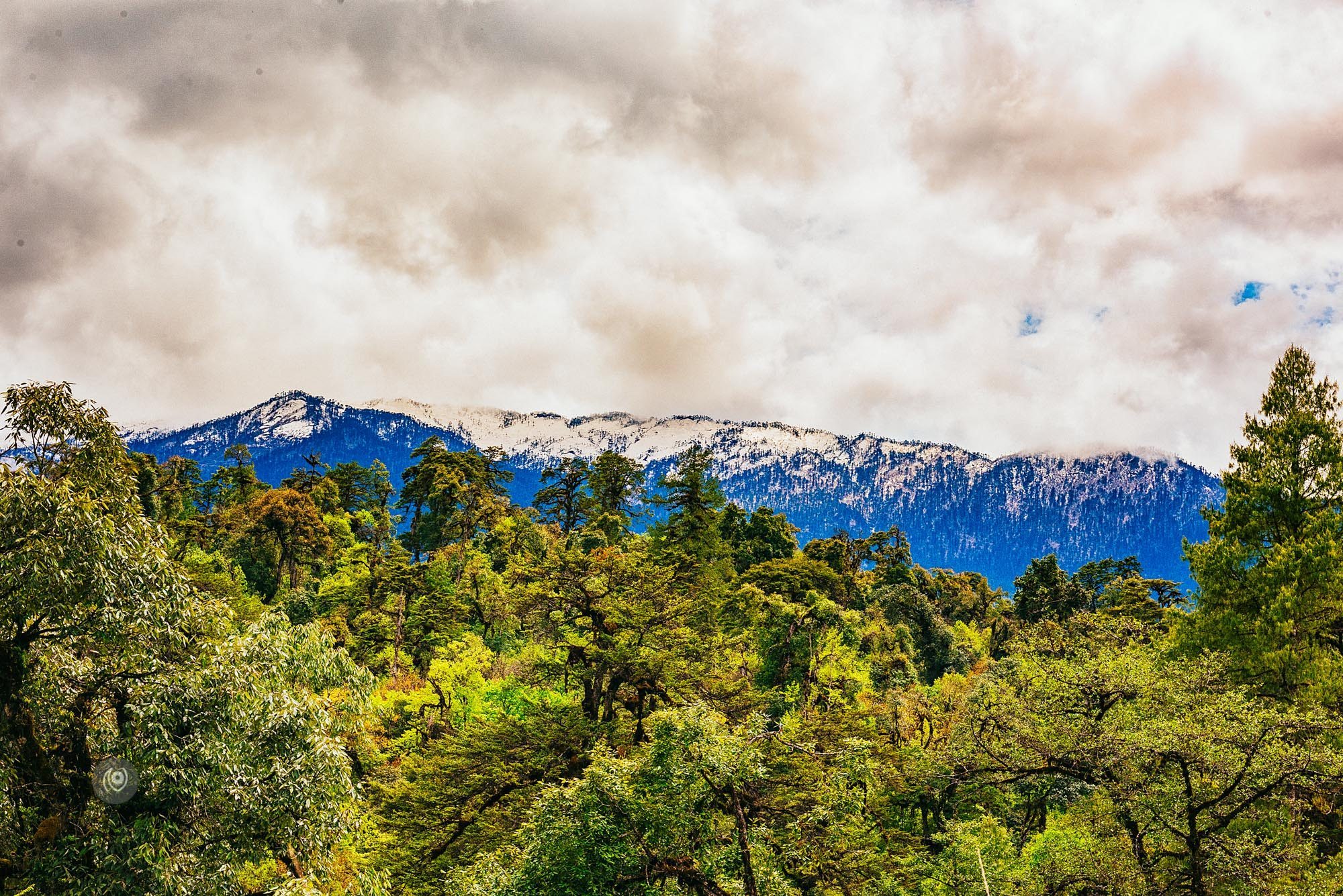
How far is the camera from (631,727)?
73.8ft

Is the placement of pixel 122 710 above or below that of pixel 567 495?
below

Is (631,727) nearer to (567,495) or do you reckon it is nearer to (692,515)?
(692,515)

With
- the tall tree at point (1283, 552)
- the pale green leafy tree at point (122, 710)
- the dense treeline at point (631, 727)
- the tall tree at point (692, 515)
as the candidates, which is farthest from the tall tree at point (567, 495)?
the pale green leafy tree at point (122, 710)

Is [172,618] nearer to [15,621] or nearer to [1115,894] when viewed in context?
[15,621]

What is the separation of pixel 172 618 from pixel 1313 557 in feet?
89.2

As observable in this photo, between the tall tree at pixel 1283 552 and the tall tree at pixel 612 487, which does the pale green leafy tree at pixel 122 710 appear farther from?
the tall tree at pixel 612 487

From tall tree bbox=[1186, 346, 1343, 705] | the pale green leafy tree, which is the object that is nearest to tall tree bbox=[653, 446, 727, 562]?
tall tree bbox=[1186, 346, 1343, 705]

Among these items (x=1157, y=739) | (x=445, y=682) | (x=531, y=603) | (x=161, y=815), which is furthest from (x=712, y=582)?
(x=161, y=815)

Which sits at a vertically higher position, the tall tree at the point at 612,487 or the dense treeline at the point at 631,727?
the tall tree at the point at 612,487

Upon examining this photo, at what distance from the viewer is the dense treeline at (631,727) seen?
396 inches

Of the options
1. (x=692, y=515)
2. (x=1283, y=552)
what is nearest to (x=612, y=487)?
(x=692, y=515)

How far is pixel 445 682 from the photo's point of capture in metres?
31.2

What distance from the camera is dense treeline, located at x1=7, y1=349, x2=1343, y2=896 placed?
33.0 ft

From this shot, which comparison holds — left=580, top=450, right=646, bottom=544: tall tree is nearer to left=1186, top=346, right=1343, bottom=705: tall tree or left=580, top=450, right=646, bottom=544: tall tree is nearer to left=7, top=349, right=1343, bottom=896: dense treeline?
left=7, top=349, right=1343, bottom=896: dense treeline
